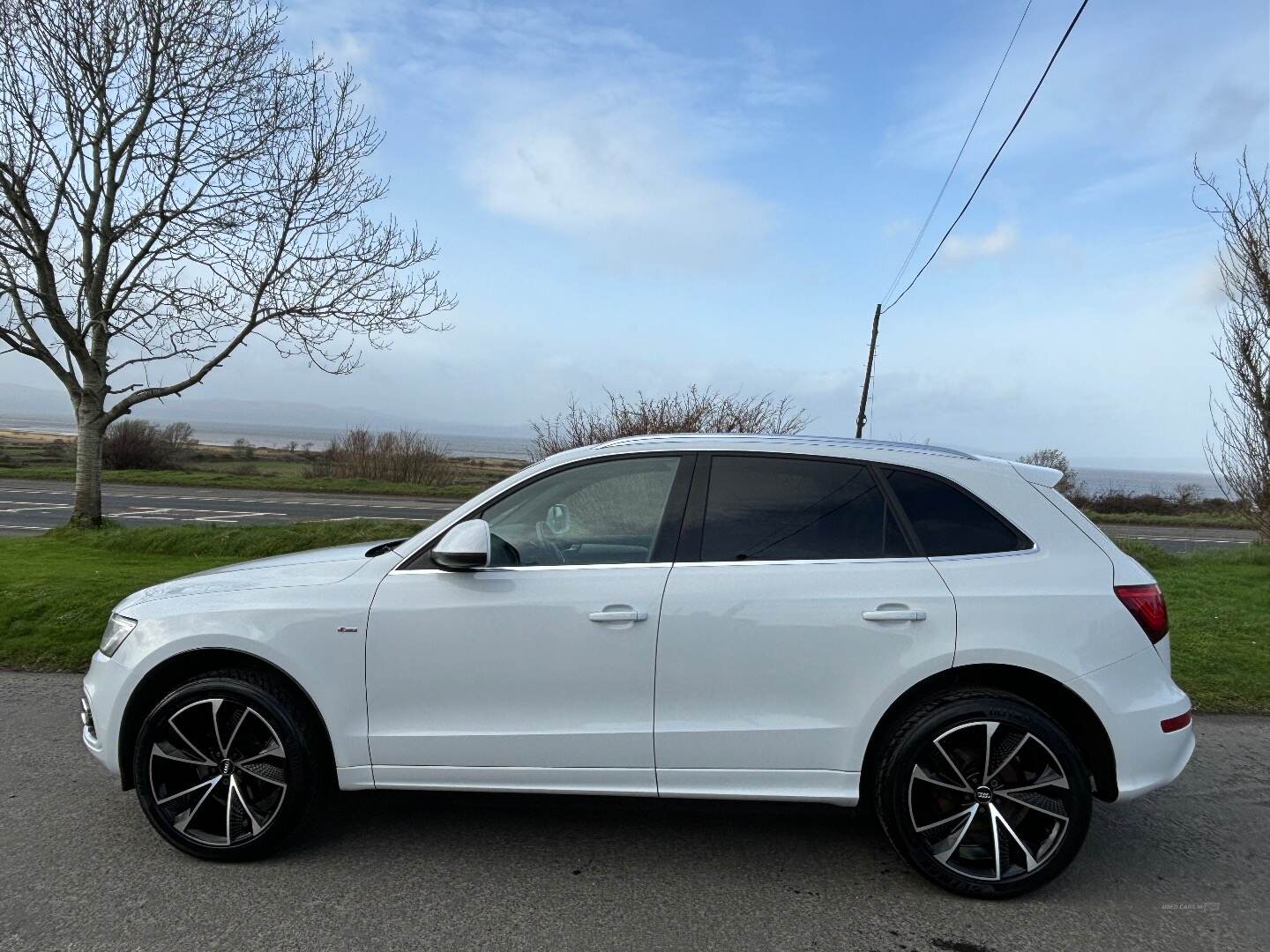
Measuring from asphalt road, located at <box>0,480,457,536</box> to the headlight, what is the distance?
545 inches

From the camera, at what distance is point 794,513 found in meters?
3.41

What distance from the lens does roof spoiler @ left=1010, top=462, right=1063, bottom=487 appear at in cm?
350

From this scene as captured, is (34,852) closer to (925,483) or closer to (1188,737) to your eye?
(925,483)

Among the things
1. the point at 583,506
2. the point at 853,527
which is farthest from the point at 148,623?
the point at 853,527

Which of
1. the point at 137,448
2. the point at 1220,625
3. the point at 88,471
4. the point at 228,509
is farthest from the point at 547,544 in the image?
the point at 137,448

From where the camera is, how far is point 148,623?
347cm

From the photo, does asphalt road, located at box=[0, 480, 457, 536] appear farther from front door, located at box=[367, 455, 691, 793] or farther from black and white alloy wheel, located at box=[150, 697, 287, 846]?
front door, located at box=[367, 455, 691, 793]

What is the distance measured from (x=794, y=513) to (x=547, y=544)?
100cm

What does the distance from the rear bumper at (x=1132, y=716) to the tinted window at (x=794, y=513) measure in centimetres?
83

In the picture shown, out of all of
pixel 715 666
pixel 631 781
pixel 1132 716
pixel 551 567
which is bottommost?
pixel 631 781

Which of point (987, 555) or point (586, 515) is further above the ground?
point (586, 515)

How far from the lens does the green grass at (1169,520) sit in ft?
90.8

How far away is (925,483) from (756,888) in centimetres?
167

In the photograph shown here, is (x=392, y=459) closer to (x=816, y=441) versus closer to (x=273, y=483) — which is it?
(x=273, y=483)
